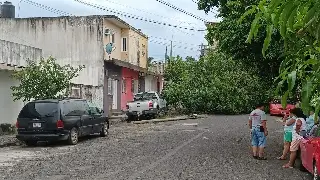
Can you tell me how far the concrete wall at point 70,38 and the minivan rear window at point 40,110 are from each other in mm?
15681

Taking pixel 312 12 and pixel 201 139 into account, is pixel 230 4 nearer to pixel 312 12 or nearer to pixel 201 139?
pixel 201 139

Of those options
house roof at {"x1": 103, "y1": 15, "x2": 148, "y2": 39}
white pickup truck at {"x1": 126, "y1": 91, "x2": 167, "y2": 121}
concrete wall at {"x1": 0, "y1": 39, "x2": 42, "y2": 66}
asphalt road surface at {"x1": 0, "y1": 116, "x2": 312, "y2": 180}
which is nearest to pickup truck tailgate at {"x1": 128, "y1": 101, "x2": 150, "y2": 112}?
white pickup truck at {"x1": 126, "y1": 91, "x2": 167, "y2": 121}

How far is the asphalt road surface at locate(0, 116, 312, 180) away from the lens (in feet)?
35.1

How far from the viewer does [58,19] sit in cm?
3428

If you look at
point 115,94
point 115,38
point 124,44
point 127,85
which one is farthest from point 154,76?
point 115,38

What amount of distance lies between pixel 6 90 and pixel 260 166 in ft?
42.7

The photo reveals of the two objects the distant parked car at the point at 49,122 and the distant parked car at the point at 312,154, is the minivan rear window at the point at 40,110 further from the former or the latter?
the distant parked car at the point at 312,154

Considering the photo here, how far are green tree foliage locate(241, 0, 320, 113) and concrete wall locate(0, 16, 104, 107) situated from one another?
3141 cm

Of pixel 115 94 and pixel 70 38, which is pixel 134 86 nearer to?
pixel 115 94

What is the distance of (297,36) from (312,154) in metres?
8.14

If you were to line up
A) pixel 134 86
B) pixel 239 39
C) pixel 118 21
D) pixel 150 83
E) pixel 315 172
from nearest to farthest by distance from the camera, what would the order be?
pixel 315 172
pixel 239 39
pixel 118 21
pixel 134 86
pixel 150 83

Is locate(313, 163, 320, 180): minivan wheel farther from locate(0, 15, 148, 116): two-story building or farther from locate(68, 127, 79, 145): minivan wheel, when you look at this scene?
locate(0, 15, 148, 116): two-story building

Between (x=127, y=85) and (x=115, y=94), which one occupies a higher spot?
(x=127, y=85)

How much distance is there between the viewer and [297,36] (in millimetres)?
2268
